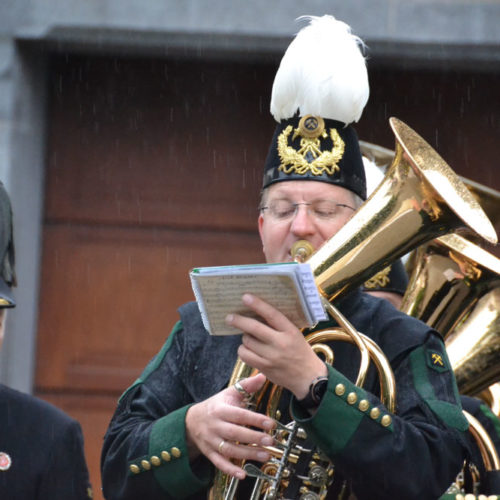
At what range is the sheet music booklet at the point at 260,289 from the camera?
6.88 feet

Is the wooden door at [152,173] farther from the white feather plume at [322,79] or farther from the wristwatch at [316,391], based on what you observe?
the wristwatch at [316,391]

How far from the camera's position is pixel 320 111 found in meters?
2.79

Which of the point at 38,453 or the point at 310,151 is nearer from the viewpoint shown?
the point at 310,151

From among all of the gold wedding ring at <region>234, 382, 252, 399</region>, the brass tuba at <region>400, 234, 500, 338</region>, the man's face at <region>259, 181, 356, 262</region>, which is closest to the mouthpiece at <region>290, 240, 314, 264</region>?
the man's face at <region>259, 181, 356, 262</region>

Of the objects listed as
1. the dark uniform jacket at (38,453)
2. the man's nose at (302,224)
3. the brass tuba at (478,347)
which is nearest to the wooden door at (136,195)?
the brass tuba at (478,347)

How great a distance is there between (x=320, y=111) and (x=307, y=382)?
0.82 meters

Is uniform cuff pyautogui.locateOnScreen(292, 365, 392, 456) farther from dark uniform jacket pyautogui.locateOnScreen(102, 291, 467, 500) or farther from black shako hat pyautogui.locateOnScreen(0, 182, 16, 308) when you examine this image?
black shako hat pyautogui.locateOnScreen(0, 182, 16, 308)

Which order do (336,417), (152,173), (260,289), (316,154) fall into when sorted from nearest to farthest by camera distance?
(260,289)
(336,417)
(316,154)
(152,173)

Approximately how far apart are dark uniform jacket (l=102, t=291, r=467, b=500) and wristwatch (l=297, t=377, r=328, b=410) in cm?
1

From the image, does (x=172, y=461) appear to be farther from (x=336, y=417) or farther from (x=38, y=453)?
(x=38, y=453)

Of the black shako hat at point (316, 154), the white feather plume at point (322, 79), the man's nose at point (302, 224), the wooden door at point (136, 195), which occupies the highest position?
the white feather plume at point (322, 79)

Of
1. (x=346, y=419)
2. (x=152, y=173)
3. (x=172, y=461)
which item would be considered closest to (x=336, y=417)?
(x=346, y=419)

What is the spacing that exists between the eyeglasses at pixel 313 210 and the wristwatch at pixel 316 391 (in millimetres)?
499

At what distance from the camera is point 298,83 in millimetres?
2781
